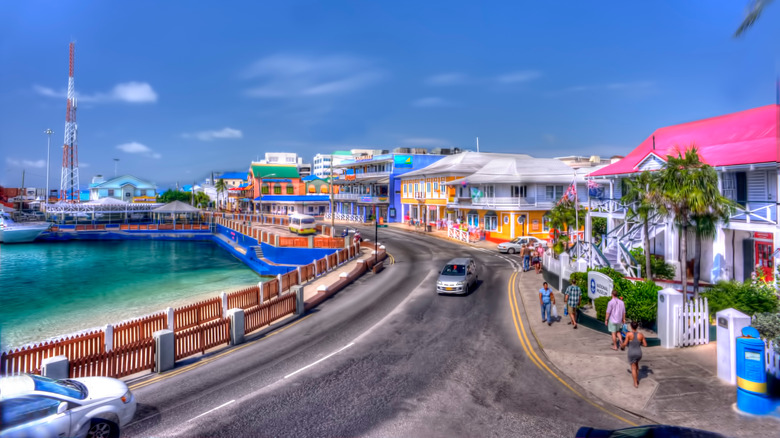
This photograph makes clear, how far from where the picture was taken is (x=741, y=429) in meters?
9.02

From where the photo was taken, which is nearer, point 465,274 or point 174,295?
point 465,274

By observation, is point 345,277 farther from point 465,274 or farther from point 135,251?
point 135,251

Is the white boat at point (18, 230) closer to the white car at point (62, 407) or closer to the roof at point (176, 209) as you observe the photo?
the roof at point (176, 209)

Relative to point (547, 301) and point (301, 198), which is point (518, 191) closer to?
point (547, 301)

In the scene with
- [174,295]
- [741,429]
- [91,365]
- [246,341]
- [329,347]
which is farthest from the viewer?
[174,295]

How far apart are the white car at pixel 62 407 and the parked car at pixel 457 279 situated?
15.5m

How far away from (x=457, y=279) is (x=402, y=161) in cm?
4967

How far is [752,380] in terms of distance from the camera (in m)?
9.64

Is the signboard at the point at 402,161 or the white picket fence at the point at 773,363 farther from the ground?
the signboard at the point at 402,161

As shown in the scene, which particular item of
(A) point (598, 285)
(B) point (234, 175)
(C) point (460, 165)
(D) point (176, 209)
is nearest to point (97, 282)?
(D) point (176, 209)

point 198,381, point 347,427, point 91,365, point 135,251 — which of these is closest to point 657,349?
point 347,427

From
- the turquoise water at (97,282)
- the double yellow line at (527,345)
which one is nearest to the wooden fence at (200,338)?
the double yellow line at (527,345)

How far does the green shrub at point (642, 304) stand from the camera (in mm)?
15469

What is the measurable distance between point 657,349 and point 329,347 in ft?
34.0
